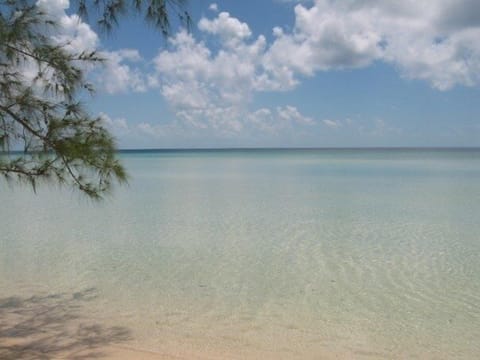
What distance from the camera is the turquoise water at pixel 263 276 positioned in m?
3.80

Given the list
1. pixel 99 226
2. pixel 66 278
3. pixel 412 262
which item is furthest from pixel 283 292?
pixel 99 226

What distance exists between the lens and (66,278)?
550 cm

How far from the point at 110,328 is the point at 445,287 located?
381cm

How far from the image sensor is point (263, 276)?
5539 mm

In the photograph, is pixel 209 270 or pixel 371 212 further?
pixel 371 212

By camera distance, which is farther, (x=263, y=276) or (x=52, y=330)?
(x=263, y=276)

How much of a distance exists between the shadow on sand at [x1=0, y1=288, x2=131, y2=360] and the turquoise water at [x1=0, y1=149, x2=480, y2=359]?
0.08m

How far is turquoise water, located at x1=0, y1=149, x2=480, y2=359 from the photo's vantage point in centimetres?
380

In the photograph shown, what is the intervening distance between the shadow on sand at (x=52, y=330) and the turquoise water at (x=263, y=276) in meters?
0.08

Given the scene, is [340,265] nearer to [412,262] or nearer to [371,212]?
[412,262]

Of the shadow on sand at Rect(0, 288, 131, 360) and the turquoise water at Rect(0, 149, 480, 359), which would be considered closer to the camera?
the shadow on sand at Rect(0, 288, 131, 360)

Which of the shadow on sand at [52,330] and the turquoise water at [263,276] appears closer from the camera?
the shadow on sand at [52,330]

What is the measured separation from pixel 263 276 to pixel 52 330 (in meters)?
2.62

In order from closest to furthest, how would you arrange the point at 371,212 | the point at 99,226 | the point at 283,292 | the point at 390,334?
the point at 390,334
the point at 283,292
the point at 99,226
the point at 371,212
